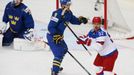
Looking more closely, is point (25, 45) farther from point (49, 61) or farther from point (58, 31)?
point (58, 31)

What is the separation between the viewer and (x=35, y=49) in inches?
142

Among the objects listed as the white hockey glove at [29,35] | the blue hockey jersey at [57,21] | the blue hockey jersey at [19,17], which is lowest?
the white hockey glove at [29,35]

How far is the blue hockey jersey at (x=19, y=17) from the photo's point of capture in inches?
138

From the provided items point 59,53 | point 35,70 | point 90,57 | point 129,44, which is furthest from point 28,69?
point 129,44

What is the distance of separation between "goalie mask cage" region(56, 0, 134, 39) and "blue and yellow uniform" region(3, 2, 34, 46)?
0.51 m

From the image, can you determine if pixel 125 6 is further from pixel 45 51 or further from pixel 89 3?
pixel 45 51

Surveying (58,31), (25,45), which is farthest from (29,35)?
(58,31)

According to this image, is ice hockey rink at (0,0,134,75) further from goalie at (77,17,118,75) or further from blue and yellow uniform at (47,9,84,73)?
goalie at (77,17,118,75)

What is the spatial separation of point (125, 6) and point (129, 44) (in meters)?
1.24

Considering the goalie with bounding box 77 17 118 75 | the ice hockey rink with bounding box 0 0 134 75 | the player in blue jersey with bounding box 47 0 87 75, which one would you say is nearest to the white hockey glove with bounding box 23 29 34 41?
the ice hockey rink with bounding box 0 0 134 75

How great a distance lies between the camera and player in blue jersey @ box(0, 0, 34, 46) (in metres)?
3.50

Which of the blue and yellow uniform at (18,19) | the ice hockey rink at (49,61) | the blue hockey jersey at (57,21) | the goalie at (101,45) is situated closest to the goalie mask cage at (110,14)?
the ice hockey rink at (49,61)

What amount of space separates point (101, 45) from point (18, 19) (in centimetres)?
113

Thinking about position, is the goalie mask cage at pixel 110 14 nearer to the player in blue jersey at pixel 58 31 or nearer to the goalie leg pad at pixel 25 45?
the goalie leg pad at pixel 25 45
